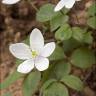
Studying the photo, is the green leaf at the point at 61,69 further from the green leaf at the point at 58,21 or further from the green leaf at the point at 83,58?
the green leaf at the point at 58,21

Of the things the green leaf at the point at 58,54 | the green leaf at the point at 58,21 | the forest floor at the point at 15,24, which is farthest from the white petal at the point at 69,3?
the forest floor at the point at 15,24

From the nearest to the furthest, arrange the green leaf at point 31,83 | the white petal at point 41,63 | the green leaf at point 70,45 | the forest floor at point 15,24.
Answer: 1. the white petal at point 41,63
2. the green leaf at point 31,83
3. the green leaf at point 70,45
4. the forest floor at point 15,24

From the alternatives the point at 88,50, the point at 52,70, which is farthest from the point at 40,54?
the point at 88,50

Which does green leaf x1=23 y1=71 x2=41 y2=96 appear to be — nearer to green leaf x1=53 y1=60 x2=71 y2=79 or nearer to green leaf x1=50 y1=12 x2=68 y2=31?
green leaf x1=53 y1=60 x2=71 y2=79

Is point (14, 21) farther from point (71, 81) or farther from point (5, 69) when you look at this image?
point (71, 81)

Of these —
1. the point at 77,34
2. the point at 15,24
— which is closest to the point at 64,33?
the point at 77,34

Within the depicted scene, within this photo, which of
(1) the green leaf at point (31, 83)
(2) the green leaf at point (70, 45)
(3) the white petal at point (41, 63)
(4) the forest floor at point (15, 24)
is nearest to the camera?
(3) the white petal at point (41, 63)

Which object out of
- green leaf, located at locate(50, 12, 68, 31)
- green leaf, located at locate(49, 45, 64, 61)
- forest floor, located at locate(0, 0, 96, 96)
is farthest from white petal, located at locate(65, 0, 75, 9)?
forest floor, located at locate(0, 0, 96, 96)
